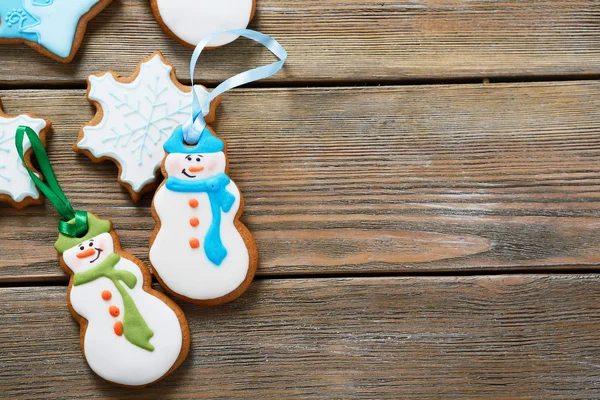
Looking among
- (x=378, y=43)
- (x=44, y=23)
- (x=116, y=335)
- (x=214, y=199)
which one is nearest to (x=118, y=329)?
(x=116, y=335)

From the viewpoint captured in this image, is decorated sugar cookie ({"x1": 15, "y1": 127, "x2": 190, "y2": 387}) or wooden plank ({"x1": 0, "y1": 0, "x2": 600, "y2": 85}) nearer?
decorated sugar cookie ({"x1": 15, "y1": 127, "x2": 190, "y2": 387})

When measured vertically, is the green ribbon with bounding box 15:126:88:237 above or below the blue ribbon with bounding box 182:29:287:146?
below

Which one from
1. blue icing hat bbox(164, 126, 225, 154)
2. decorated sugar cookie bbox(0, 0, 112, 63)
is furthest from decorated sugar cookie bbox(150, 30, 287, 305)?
decorated sugar cookie bbox(0, 0, 112, 63)

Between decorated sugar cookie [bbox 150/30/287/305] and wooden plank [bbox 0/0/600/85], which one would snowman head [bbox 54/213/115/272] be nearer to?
decorated sugar cookie [bbox 150/30/287/305]

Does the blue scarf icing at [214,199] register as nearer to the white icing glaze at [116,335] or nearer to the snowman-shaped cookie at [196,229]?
the snowman-shaped cookie at [196,229]

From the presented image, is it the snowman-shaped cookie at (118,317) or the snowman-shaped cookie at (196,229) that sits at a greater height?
the snowman-shaped cookie at (196,229)

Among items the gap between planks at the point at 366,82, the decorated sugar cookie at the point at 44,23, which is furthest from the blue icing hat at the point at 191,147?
the decorated sugar cookie at the point at 44,23

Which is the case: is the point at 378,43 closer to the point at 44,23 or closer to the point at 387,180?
the point at 387,180
